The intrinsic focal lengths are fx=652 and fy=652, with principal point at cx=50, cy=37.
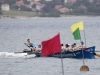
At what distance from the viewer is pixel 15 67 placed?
4981 centimetres

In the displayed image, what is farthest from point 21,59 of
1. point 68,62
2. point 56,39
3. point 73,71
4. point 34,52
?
point 56,39

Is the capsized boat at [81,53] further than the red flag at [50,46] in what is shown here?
Yes

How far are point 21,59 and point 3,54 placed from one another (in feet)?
9.24

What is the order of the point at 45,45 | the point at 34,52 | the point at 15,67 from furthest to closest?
the point at 34,52
the point at 15,67
the point at 45,45

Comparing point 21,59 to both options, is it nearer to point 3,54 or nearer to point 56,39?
point 3,54

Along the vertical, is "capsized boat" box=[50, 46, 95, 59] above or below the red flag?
below

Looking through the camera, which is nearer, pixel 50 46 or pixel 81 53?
pixel 50 46

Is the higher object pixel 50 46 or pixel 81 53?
pixel 50 46

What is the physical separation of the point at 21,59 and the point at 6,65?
4170 millimetres

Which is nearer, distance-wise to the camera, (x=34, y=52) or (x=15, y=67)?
(x=15, y=67)

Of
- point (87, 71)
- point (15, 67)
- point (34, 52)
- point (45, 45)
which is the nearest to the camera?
point (45, 45)

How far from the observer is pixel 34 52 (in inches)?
2176

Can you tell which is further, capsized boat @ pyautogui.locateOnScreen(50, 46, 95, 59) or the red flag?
capsized boat @ pyautogui.locateOnScreen(50, 46, 95, 59)

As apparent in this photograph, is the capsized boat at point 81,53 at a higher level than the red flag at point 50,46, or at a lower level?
lower
